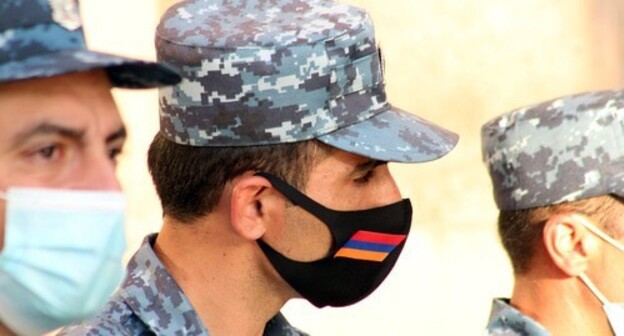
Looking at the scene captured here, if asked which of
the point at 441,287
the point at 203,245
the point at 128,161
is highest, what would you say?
the point at 203,245

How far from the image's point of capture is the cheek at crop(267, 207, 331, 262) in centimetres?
419

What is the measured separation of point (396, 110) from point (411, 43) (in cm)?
323

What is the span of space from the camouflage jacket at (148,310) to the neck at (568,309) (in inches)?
44.9

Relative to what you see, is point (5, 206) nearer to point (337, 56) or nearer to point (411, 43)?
point (337, 56)

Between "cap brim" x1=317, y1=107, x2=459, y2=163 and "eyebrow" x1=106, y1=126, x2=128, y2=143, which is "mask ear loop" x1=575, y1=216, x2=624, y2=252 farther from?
"eyebrow" x1=106, y1=126, x2=128, y2=143

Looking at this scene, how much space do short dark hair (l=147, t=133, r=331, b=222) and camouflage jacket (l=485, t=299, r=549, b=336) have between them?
0.97 m

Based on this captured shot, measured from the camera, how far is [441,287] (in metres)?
7.76

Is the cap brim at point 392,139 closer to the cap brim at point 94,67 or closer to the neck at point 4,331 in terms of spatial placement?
the cap brim at point 94,67

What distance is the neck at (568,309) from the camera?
4.85 metres

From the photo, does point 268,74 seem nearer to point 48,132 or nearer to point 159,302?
point 159,302

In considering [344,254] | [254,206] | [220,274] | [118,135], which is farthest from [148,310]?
[118,135]

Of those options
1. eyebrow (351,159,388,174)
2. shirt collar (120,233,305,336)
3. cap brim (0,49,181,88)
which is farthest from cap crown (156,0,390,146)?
cap brim (0,49,181,88)

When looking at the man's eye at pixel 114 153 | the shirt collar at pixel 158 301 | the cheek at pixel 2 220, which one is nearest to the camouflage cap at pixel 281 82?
the shirt collar at pixel 158 301

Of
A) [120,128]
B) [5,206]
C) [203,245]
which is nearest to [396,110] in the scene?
[203,245]
